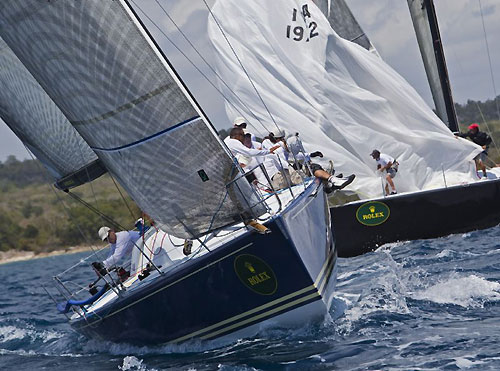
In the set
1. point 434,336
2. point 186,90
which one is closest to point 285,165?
point 186,90

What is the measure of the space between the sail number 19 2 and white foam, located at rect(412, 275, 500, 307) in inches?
276

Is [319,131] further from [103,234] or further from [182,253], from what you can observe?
[182,253]

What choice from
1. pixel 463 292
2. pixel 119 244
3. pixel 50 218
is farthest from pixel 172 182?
pixel 50 218

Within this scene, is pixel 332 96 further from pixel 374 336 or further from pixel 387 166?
pixel 374 336

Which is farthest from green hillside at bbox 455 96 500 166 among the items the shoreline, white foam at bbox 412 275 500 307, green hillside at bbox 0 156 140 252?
white foam at bbox 412 275 500 307

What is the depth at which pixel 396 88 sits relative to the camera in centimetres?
1414

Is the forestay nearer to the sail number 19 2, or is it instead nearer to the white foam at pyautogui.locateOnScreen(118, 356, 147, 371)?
the white foam at pyautogui.locateOnScreen(118, 356, 147, 371)

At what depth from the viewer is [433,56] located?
14.9m

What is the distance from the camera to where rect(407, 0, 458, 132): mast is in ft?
48.4

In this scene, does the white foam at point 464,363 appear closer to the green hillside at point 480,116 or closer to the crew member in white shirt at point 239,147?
the crew member in white shirt at point 239,147

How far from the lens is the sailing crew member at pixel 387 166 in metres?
13.5

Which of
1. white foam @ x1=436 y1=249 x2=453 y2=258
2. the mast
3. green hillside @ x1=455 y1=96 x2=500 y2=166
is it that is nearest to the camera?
white foam @ x1=436 y1=249 x2=453 y2=258

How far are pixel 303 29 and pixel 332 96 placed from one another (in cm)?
132

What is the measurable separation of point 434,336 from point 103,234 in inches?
169
